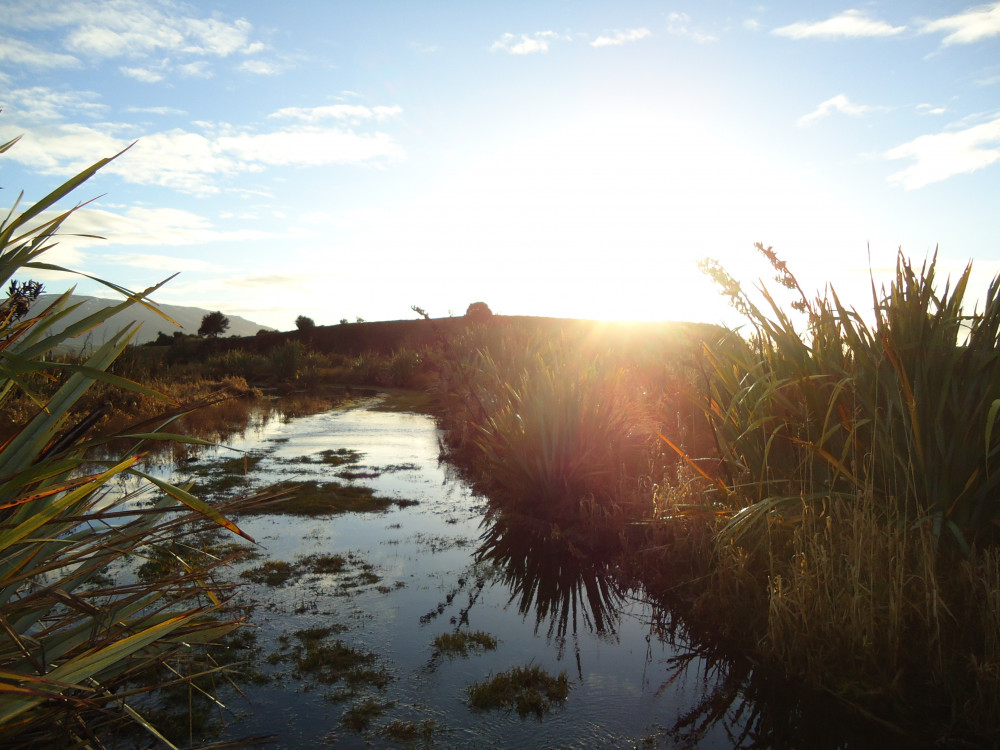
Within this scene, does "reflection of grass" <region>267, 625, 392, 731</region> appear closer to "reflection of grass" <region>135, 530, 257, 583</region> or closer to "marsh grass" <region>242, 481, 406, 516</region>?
"reflection of grass" <region>135, 530, 257, 583</region>

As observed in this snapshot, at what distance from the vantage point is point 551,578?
5.12 metres

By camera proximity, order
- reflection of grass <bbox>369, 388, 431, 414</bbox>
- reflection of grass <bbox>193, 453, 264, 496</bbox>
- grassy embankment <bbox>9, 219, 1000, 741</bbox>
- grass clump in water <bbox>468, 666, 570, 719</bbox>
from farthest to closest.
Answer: reflection of grass <bbox>369, 388, 431, 414</bbox>, reflection of grass <bbox>193, 453, 264, 496</bbox>, grass clump in water <bbox>468, 666, 570, 719</bbox>, grassy embankment <bbox>9, 219, 1000, 741</bbox>

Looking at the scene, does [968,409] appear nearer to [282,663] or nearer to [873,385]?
[873,385]

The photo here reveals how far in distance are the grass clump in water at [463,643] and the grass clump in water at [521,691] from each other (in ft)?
1.07

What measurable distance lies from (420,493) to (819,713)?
17.0 ft

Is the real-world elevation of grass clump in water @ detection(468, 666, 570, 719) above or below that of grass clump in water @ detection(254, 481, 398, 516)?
below

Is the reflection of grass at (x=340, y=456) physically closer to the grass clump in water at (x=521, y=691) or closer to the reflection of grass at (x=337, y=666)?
the reflection of grass at (x=337, y=666)

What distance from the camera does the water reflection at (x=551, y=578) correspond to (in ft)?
14.4

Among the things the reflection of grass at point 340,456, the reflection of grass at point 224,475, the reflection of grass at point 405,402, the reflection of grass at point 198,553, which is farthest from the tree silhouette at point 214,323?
the reflection of grass at point 198,553

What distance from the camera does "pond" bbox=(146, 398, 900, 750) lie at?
3037 mm

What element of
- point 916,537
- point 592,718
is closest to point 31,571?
point 592,718

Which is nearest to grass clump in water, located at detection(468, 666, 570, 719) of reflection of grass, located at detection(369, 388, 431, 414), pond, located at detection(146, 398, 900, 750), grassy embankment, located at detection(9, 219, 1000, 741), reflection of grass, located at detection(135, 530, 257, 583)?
pond, located at detection(146, 398, 900, 750)

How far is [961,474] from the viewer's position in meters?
3.41

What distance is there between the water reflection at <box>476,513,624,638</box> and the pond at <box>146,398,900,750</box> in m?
0.02
